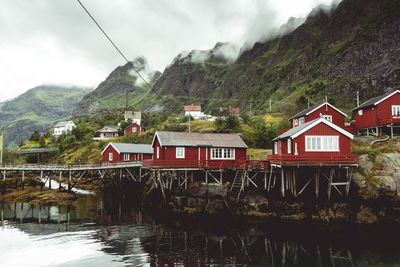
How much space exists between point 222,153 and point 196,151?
3670 mm

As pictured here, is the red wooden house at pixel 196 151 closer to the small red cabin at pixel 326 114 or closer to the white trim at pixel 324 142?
the white trim at pixel 324 142

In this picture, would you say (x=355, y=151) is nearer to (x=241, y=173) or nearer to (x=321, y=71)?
(x=241, y=173)

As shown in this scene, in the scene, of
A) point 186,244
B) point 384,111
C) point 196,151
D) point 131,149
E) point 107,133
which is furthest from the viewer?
point 107,133

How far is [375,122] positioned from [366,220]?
59.6 feet

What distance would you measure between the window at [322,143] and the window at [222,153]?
1085cm

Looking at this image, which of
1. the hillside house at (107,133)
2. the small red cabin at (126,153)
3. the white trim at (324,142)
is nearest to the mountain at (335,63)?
the white trim at (324,142)

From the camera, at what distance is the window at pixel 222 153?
33.3 meters

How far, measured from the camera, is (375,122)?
35.4 meters

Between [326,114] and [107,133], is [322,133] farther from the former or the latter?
[107,133]

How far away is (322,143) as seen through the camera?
1019 inches

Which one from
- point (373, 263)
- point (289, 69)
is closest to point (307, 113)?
point (373, 263)

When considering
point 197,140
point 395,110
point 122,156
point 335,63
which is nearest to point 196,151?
point 197,140

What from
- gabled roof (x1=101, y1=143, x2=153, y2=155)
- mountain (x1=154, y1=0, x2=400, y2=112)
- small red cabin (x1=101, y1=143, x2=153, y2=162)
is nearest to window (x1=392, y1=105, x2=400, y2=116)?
mountain (x1=154, y1=0, x2=400, y2=112)

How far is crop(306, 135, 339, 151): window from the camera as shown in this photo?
84.6 feet
